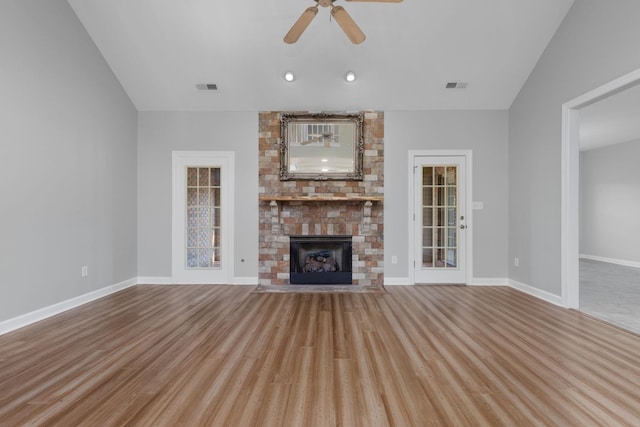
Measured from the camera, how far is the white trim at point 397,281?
445 cm

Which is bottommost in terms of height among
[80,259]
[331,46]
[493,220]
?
[80,259]

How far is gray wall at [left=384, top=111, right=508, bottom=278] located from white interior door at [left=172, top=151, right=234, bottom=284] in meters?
2.58

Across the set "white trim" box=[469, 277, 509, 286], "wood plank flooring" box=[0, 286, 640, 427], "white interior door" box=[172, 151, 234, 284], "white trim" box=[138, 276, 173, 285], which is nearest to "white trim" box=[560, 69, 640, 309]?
"wood plank flooring" box=[0, 286, 640, 427]

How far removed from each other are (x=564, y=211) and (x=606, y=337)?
144 cm

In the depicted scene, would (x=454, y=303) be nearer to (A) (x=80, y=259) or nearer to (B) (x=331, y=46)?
(B) (x=331, y=46)

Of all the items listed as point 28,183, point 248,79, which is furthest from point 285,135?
point 28,183

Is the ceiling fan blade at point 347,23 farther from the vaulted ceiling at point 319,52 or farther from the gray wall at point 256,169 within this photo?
the gray wall at point 256,169

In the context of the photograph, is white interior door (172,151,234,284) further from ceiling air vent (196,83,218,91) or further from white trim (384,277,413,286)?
white trim (384,277,413,286)

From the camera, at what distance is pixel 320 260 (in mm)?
4574

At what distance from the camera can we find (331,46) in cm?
374

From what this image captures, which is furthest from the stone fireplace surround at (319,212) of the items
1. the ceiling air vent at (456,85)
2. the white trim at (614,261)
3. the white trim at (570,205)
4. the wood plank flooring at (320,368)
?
the white trim at (614,261)

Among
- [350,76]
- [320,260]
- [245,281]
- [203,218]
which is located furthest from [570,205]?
[203,218]

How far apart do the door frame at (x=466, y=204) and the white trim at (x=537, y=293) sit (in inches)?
23.6

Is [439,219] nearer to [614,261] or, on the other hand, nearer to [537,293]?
[537,293]
